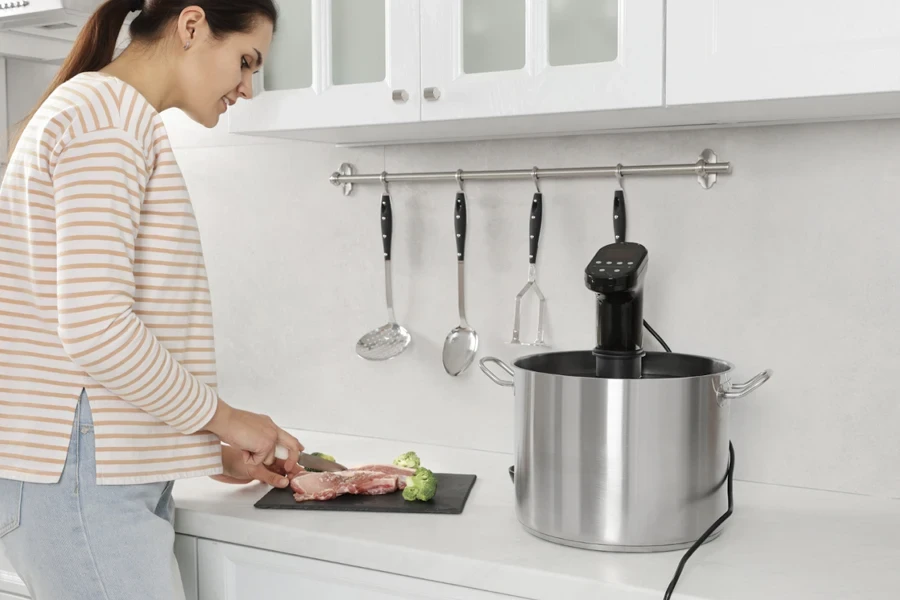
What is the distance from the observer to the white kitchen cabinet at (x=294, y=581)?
1108 millimetres

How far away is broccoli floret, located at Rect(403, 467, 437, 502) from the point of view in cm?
129

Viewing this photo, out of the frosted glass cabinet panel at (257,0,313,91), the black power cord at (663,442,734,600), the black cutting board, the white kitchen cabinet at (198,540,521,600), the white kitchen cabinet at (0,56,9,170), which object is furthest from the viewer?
the white kitchen cabinet at (0,56,9,170)

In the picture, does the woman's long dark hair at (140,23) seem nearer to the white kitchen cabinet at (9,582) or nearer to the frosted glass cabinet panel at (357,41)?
the frosted glass cabinet panel at (357,41)

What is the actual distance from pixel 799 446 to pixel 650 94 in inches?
24.8

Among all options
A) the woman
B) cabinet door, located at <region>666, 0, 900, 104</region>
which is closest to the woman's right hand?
the woman

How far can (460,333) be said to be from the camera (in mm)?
1652

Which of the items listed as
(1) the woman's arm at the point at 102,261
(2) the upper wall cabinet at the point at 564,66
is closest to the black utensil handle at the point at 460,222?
(2) the upper wall cabinet at the point at 564,66

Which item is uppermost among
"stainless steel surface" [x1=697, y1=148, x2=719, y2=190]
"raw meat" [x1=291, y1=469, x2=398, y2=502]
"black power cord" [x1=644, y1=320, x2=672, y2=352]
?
"stainless steel surface" [x1=697, y1=148, x2=719, y2=190]

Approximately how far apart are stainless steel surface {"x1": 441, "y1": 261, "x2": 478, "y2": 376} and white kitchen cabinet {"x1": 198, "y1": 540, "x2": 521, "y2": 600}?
0.56 meters

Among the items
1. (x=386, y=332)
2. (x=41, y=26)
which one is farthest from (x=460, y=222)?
(x=41, y=26)

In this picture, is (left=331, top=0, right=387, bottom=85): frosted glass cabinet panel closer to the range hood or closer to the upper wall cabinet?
the upper wall cabinet

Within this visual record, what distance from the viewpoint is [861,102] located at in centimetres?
114

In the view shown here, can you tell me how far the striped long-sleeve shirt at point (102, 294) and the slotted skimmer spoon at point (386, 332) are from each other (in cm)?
60

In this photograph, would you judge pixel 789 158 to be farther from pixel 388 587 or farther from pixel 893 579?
pixel 388 587
